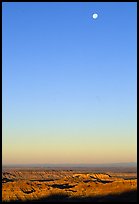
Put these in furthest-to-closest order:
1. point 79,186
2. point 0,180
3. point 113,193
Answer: point 79,186, point 113,193, point 0,180

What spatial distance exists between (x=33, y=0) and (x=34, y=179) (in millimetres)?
33677

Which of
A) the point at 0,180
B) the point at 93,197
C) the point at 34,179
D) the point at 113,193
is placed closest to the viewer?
the point at 0,180

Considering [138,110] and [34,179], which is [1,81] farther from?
[34,179]

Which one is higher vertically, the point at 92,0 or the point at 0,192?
the point at 92,0

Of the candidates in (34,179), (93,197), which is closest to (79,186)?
(93,197)

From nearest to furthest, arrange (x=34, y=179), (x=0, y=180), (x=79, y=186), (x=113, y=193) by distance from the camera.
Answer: (x=0, y=180), (x=113, y=193), (x=79, y=186), (x=34, y=179)

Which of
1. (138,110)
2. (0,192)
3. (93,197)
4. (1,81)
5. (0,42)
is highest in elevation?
(0,42)

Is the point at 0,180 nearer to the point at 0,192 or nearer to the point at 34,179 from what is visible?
the point at 0,192

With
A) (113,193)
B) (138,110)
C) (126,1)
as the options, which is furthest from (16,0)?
(113,193)

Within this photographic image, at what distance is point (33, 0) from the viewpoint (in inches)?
97.0

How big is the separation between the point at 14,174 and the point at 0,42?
35.0 m

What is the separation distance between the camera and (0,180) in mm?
2334

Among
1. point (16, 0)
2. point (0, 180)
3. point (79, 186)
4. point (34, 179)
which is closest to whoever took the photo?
point (0, 180)

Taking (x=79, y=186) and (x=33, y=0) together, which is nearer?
(x=33, y=0)
